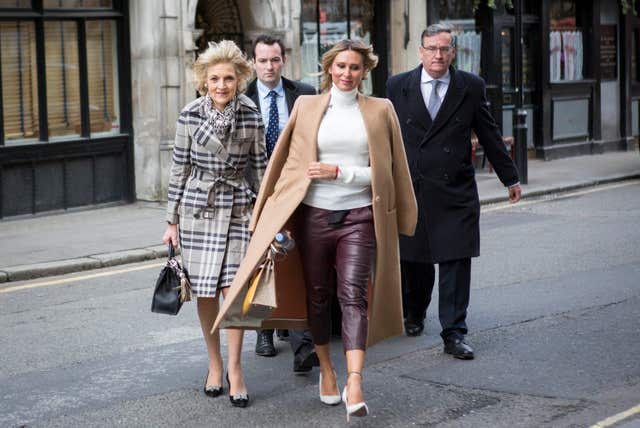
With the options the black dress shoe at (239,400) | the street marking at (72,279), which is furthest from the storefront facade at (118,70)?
the black dress shoe at (239,400)

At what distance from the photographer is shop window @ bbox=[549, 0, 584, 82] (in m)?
22.5

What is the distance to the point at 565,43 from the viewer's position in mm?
22812

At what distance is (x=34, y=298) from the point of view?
996 cm

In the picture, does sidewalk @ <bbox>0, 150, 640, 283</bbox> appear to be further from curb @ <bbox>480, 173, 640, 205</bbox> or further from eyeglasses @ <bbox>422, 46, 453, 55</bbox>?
eyeglasses @ <bbox>422, 46, 453, 55</bbox>

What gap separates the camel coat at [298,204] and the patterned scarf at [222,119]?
11.7 inches

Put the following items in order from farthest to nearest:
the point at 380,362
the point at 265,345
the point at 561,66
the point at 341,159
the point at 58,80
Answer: the point at 561,66
the point at 58,80
the point at 265,345
the point at 380,362
the point at 341,159

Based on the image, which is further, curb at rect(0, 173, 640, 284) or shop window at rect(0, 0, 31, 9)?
shop window at rect(0, 0, 31, 9)

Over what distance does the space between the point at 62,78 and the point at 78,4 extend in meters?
0.95

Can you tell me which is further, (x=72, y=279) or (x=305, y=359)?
(x=72, y=279)

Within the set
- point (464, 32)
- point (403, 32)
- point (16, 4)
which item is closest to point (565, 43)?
point (464, 32)

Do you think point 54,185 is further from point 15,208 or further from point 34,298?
point 34,298

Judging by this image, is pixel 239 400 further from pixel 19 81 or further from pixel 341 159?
pixel 19 81

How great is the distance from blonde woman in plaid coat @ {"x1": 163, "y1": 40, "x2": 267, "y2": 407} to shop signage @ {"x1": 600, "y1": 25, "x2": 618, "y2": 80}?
18211 mm

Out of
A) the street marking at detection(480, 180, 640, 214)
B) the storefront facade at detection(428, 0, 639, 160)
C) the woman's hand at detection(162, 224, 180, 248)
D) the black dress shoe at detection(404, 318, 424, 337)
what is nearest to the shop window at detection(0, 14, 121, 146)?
the street marking at detection(480, 180, 640, 214)
